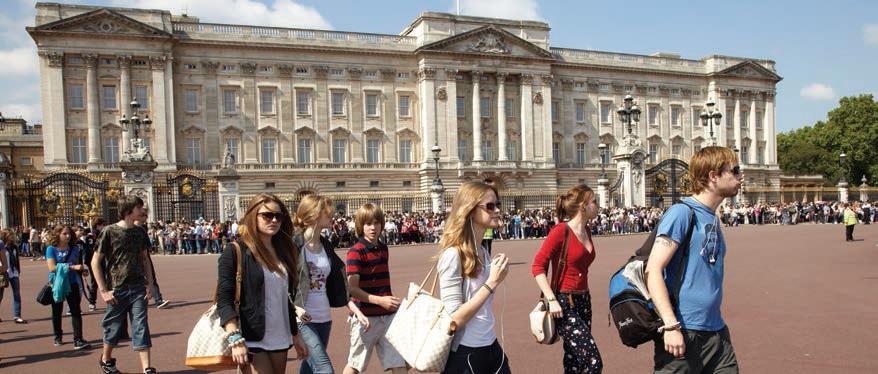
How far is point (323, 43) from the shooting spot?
45.6m

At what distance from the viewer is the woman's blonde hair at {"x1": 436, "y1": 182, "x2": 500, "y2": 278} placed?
3783mm

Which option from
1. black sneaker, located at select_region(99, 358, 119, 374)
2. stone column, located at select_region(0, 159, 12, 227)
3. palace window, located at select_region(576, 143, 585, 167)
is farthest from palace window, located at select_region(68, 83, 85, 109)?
black sneaker, located at select_region(99, 358, 119, 374)

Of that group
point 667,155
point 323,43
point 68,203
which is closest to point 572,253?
→ point 68,203

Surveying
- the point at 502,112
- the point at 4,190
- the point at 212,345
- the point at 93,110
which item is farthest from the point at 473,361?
the point at 502,112

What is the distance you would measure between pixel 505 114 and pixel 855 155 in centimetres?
4176

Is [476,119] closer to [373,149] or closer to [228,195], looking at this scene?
[373,149]

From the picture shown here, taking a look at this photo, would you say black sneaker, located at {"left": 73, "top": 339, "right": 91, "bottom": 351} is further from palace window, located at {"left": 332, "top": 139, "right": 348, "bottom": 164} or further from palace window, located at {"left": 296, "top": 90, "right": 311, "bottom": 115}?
palace window, located at {"left": 332, "top": 139, "right": 348, "bottom": 164}

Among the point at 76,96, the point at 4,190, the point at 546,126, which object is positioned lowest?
the point at 4,190

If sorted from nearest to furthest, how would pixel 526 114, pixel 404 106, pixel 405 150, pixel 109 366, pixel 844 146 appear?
pixel 109 366 < pixel 404 106 < pixel 405 150 < pixel 526 114 < pixel 844 146

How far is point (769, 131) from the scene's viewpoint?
199 feet

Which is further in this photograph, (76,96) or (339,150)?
(339,150)

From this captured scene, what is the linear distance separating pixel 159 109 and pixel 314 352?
40.6 m

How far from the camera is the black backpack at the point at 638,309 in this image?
347cm

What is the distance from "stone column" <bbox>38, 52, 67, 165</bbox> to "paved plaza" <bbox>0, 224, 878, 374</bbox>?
27657 millimetres
